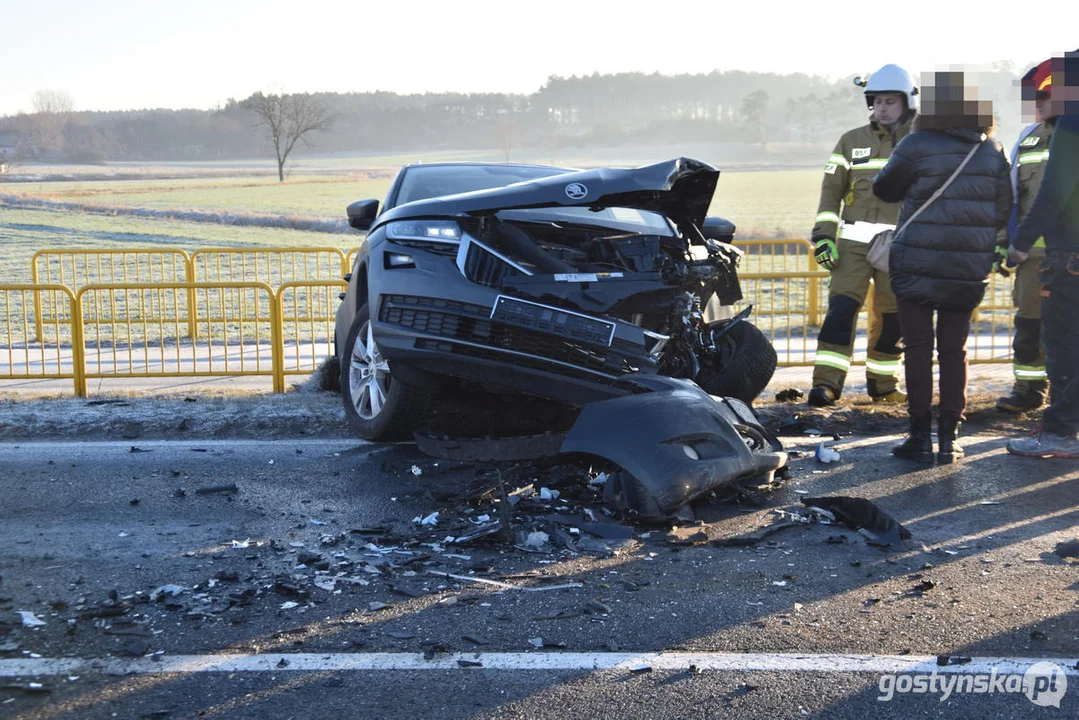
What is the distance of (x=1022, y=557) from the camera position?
4750 mm

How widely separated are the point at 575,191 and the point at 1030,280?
13.0ft

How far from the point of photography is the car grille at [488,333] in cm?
581

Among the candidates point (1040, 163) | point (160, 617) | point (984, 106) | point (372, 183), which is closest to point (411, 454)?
point (160, 617)

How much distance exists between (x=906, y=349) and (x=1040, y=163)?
7.63ft

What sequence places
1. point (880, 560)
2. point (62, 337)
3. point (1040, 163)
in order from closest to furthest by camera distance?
point (880, 560), point (1040, 163), point (62, 337)

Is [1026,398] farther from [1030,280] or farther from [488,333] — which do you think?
[488,333]

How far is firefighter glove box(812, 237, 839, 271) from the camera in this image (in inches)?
325

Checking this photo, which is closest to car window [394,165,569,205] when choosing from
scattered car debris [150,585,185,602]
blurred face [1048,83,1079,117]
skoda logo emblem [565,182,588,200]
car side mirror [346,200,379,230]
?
car side mirror [346,200,379,230]

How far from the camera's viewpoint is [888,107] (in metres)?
7.99

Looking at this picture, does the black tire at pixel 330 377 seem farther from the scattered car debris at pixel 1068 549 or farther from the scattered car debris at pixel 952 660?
the scattered car debris at pixel 952 660

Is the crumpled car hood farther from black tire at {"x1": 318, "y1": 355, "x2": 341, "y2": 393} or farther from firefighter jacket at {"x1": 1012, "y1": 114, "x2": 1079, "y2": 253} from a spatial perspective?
black tire at {"x1": 318, "y1": 355, "x2": 341, "y2": 393}

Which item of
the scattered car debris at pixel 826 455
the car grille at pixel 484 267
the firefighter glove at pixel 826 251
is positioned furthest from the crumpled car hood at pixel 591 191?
the firefighter glove at pixel 826 251

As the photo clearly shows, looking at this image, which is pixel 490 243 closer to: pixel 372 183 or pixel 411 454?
pixel 411 454

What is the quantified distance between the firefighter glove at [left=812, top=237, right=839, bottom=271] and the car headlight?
125 inches
